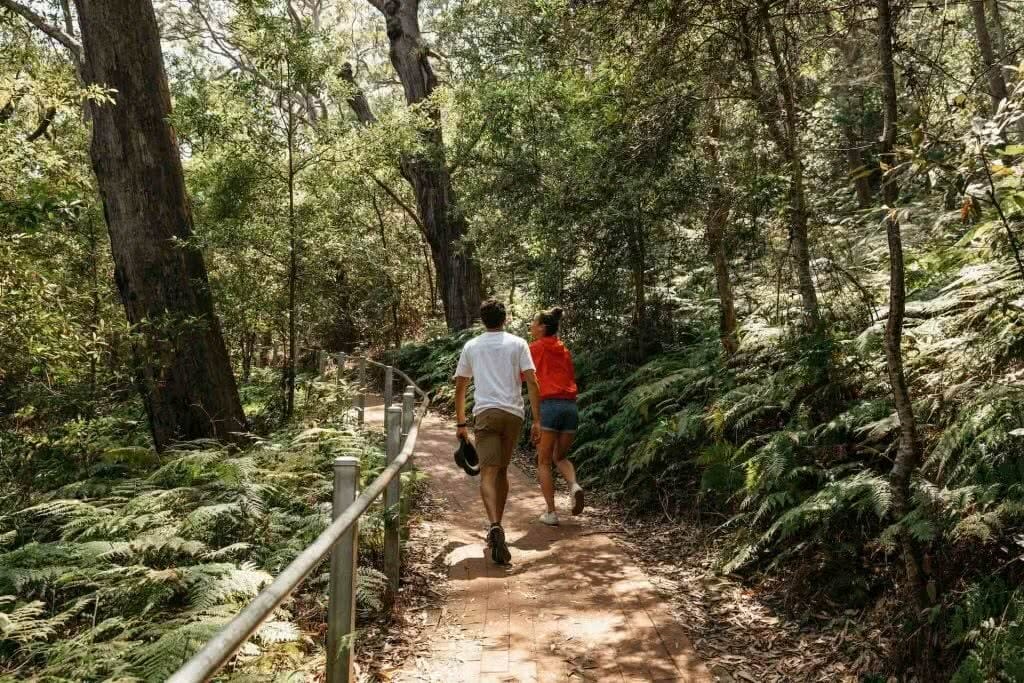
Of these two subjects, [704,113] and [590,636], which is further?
[704,113]

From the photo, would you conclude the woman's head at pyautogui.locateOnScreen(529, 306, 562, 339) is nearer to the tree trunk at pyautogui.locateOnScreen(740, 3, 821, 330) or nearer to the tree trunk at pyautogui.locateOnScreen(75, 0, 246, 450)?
the tree trunk at pyautogui.locateOnScreen(740, 3, 821, 330)

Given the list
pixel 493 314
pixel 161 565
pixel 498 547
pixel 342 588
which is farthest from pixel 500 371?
pixel 342 588

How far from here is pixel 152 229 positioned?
8.81m

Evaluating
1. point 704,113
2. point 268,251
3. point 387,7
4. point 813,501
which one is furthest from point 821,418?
point 387,7

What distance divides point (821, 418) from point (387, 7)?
614 inches

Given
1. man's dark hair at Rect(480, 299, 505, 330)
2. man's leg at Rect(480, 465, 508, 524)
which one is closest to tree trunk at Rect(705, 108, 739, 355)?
man's dark hair at Rect(480, 299, 505, 330)

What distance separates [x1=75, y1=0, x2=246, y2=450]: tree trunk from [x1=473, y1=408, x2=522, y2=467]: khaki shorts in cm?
390

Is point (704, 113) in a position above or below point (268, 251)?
above

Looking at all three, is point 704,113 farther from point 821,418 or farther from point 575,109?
point 821,418

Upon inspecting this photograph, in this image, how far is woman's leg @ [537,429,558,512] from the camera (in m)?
7.49

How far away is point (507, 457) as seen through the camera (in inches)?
266

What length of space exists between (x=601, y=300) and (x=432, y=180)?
28.6 feet

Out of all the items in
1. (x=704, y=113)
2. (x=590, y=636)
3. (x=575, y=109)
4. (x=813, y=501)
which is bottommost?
(x=590, y=636)

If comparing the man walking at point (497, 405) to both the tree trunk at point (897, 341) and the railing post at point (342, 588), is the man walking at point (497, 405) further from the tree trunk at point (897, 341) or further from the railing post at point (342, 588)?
the railing post at point (342, 588)
